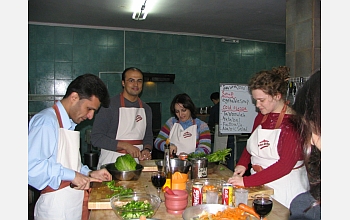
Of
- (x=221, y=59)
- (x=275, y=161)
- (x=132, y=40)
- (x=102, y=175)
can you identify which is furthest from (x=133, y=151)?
(x=221, y=59)

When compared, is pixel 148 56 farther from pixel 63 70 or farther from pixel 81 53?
pixel 63 70

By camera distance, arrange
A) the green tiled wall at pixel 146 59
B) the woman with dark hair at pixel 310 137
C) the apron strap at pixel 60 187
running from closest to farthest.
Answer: the woman with dark hair at pixel 310 137
the apron strap at pixel 60 187
the green tiled wall at pixel 146 59

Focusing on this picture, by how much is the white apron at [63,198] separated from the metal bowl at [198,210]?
1034mm

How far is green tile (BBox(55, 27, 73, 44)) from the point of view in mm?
6883

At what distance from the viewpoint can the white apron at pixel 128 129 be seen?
141 inches

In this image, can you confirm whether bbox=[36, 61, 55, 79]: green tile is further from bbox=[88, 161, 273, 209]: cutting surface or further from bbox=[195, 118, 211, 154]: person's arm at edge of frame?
bbox=[88, 161, 273, 209]: cutting surface

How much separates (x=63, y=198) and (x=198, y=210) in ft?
3.55

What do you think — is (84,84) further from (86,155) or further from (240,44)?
(240,44)

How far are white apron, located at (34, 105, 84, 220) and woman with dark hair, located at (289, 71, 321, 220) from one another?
1.67m

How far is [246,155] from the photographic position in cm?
294

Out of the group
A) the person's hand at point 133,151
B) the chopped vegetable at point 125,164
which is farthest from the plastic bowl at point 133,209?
the person's hand at point 133,151

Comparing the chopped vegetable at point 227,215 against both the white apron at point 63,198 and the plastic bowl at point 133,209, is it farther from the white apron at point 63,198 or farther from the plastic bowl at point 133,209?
the white apron at point 63,198

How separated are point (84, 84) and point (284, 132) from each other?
151 cm

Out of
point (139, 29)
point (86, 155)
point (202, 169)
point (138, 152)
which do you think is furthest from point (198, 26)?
point (202, 169)
